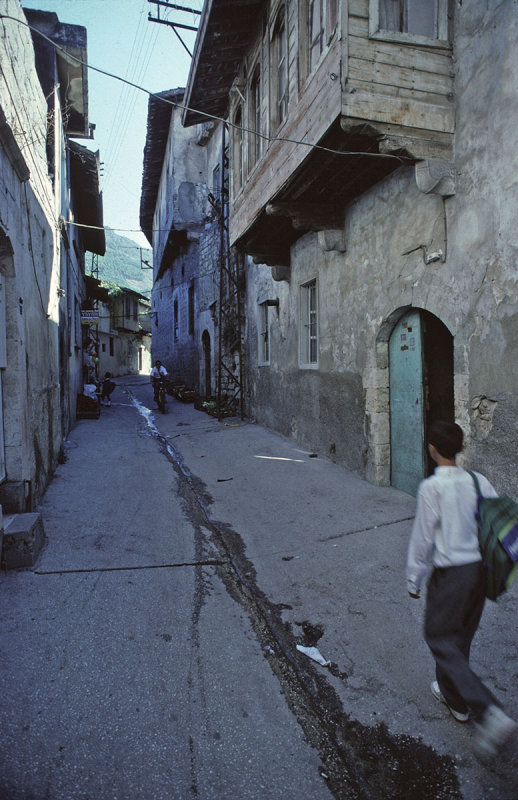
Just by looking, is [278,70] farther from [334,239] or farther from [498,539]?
[498,539]

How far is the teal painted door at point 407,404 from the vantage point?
5.87m

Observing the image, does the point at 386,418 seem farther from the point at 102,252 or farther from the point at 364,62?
the point at 102,252

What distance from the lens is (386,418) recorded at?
21.4ft

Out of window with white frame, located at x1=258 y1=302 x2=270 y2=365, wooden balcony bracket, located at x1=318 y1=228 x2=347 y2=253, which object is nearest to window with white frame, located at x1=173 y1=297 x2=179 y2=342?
window with white frame, located at x1=258 y1=302 x2=270 y2=365

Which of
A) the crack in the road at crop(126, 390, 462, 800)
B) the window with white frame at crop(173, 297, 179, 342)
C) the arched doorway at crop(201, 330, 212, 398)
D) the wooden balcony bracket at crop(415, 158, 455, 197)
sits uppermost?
the window with white frame at crop(173, 297, 179, 342)

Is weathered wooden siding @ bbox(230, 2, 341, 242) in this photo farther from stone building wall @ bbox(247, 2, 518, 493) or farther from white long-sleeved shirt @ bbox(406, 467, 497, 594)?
white long-sleeved shirt @ bbox(406, 467, 497, 594)

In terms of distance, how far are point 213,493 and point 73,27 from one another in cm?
992

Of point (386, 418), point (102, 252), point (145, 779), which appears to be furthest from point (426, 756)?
point (102, 252)

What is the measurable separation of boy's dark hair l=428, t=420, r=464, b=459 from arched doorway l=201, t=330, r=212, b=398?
16.1 m

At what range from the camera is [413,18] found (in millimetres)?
5062

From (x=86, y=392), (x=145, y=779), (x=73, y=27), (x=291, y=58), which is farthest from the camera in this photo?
(x=86, y=392)

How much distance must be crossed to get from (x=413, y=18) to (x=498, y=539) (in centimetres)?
556

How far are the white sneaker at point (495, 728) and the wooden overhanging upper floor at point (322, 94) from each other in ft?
15.7

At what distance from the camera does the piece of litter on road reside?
2.87 meters
